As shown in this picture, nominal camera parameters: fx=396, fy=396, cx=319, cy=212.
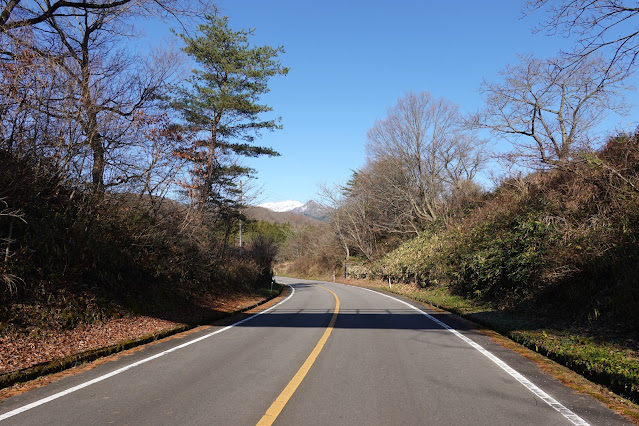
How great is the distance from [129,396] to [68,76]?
9017mm

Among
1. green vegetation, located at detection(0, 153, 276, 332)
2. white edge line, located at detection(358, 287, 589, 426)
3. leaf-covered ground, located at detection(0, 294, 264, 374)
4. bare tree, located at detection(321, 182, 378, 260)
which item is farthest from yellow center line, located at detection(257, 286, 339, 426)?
bare tree, located at detection(321, 182, 378, 260)

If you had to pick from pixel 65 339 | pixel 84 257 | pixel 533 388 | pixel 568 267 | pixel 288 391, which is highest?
pixel 568 267

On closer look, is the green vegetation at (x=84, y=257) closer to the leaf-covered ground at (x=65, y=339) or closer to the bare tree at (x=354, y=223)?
the leaf-covered ground at (x=65, y=339)

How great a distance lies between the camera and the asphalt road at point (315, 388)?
389 centimetres

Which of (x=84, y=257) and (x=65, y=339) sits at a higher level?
(x=84, y=257)

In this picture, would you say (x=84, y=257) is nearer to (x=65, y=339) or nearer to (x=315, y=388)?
(x=65, y=339)

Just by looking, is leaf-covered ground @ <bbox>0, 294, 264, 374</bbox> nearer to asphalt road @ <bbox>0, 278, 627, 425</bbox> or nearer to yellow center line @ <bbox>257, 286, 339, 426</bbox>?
asphalt road @ <bbox>0, 278, 627, 425</bbox>

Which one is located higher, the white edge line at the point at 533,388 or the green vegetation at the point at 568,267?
the green vegetation at the point at 568,267

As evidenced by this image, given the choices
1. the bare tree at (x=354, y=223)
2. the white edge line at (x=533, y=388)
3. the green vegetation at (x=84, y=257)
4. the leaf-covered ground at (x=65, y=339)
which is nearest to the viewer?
the white edge line at (x=533, y=388)

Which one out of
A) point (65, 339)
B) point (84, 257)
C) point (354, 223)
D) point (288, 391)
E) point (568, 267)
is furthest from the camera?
point (354, 223)

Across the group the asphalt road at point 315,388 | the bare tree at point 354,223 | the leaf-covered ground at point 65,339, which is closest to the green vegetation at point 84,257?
the leaf-covered ground at point 65,339

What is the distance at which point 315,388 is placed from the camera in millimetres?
4824

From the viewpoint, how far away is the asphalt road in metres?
3.89

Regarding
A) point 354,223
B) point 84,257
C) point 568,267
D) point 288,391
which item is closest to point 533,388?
point 288,391
